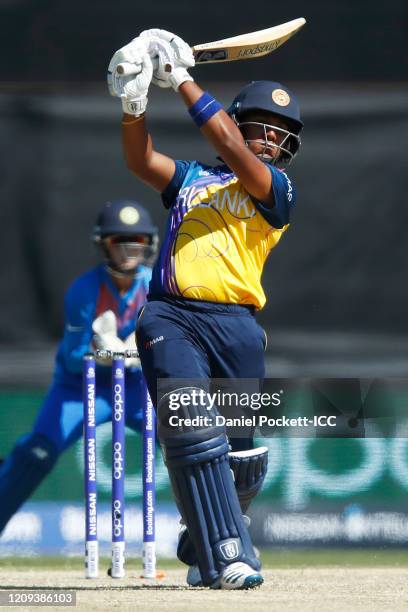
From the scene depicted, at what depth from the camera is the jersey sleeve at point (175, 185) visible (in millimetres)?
4184

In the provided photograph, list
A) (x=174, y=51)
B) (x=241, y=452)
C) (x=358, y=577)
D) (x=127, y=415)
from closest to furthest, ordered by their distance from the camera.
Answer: (x=174, y=51) < (x=241, y=452) < (x=358, y=577) < (x=127, y=415)

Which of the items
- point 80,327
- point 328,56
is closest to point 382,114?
point 328,56

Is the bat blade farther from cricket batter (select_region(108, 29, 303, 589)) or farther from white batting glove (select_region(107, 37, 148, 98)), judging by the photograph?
white batting glove (select_region(107, 37, 148, 98))

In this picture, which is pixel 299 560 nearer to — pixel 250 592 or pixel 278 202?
pixel 250 592

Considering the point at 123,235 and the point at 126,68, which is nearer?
the point at 126,68

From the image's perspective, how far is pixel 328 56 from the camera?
572cm

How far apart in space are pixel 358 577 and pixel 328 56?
7.03 feet

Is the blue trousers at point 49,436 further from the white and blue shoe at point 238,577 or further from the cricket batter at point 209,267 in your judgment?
the white and blue shoe at point 238,577

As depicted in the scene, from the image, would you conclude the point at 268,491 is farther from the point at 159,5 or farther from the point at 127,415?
the point at 159,5

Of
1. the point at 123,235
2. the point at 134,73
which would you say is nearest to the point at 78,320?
the point at 123,235

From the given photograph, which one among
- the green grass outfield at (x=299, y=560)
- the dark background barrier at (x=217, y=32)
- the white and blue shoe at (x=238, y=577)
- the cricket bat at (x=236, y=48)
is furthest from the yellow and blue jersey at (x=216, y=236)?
the green grass outfield at (x=299, y=560)

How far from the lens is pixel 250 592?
4102mm

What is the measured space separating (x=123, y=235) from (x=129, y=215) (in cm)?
9

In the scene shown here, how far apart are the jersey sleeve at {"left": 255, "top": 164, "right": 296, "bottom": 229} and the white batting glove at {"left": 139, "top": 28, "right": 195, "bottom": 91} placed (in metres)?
0.39
